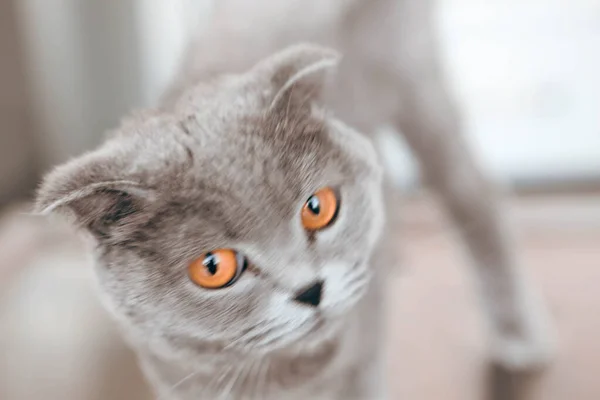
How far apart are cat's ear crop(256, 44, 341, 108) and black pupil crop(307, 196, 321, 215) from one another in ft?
0.16

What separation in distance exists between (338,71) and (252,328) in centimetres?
17

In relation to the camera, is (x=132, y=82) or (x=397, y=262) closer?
(x=132, y=82)

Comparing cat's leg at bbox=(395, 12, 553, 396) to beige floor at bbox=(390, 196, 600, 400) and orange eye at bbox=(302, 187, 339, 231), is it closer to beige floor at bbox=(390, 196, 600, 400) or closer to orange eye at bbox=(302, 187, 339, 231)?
beige floor at bbox=(390, 196, 600, 400)

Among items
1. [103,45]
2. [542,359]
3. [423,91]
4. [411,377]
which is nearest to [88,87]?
[103,45]

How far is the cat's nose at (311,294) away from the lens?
358 millimetres

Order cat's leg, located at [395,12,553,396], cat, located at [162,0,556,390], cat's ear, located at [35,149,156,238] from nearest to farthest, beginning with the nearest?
cat's ear, located at [35,149,156,238]
cat, located at [162,0,556,390]
cat's leg, located at [395,12,553,396]

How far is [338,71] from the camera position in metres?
0.43

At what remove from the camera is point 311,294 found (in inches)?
14.3

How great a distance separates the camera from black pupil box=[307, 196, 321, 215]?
1.19 feet

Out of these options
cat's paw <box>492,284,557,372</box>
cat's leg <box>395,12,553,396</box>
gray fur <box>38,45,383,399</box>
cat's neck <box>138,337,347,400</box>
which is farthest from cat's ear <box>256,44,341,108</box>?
cat's paw <box>492,284,557,372</box>

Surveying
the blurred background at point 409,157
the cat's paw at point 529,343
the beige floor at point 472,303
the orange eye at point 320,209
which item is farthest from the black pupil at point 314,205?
the cat's paw at point 529,343

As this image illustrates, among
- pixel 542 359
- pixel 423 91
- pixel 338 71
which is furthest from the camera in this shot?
pixel 542 359

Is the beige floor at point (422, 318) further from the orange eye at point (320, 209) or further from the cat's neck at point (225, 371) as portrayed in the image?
the orange eye at point (320, 209)

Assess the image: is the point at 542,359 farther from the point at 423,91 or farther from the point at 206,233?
the point at 206,233
